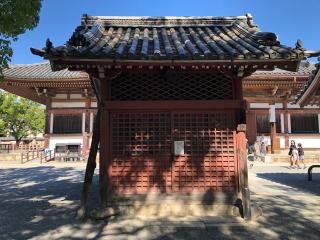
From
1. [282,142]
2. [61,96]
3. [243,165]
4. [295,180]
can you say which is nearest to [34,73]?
[61,96]

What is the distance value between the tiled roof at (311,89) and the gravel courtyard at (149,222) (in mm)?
3116

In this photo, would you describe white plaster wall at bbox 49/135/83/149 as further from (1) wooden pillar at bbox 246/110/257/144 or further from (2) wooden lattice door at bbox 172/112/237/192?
(2) wooden lattice door at bbox 172/112/237/192

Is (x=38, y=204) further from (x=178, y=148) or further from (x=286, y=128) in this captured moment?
(x=286, y=128)

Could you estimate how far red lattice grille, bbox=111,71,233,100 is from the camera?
7.38m

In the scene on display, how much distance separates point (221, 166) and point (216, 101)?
149 centimetres

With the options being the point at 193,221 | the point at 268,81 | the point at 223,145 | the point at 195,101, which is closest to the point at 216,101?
the point at 195,101

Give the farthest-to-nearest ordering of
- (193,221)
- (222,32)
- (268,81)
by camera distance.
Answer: (268,81) → (222,32) → (193,221)

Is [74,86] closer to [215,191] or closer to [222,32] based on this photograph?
[222,32]

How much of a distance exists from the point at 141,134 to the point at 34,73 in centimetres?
1324

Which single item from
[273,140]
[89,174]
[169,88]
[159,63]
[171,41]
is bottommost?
[89,174]

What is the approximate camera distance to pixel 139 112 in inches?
290

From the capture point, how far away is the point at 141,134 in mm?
7340

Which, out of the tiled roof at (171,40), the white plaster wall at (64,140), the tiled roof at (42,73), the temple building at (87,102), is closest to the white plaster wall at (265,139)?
the temple building at (87,102)

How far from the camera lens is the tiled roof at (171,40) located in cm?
614
